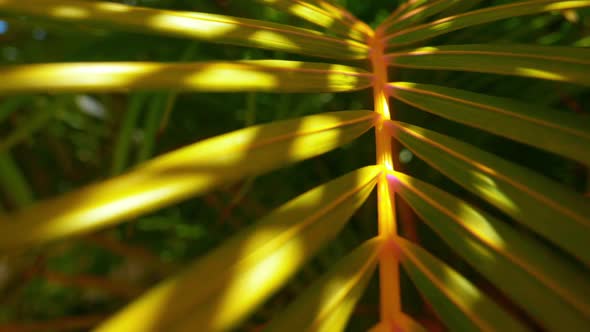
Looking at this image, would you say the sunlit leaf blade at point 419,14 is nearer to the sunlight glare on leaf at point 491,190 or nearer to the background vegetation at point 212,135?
the background vegetation at point 212,135

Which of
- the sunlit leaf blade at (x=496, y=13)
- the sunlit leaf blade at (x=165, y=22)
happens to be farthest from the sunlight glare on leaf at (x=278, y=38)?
the sunlit leaf blade at (x=496, y=13)

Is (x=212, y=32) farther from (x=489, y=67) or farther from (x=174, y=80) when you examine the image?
(x=489, y=67)

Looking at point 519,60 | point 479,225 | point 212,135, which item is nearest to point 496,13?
point 519,60

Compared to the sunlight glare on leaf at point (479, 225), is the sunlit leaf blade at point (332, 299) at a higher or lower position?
lower

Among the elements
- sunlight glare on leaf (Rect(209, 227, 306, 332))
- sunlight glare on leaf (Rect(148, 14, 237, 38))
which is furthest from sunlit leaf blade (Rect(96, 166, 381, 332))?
sunlight glare on leaf (Rect(148, 14, 237, 38))

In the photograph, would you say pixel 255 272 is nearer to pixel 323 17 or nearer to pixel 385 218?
pixel 385 218

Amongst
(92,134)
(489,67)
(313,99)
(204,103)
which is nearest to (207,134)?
A: (204,103)
